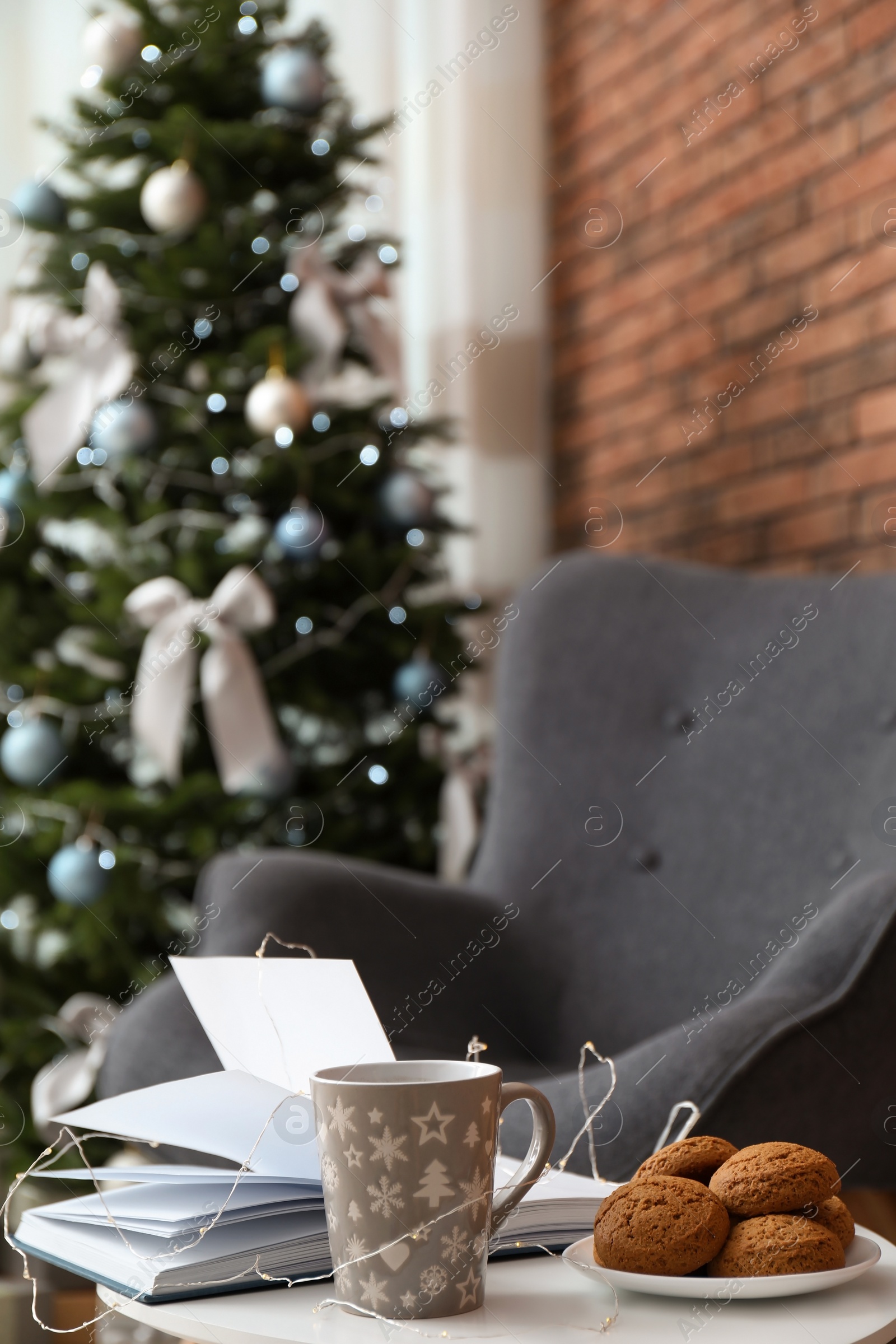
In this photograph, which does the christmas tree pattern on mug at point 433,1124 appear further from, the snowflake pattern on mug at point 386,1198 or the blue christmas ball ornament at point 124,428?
the blue christmas ball ornament at point 124,428

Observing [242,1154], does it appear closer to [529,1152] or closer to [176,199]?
[529,1152]

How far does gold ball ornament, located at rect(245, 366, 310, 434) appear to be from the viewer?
1836mm

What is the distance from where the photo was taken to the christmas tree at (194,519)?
6.02 feet

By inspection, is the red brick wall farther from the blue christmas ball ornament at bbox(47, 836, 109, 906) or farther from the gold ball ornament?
the blue christmas ball ornament at bbox(47, 836, 109, 906)

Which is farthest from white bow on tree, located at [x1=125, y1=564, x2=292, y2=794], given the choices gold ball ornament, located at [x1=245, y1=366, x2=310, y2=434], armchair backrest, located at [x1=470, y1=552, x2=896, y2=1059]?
armchair backrest, located at [x1=470, y1=552, x2=896, y2=1059]

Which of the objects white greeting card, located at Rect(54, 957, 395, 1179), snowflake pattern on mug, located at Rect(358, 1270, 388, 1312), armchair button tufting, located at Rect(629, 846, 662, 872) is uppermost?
white greeting card, located at Rect(54, 957, 395, 1179)

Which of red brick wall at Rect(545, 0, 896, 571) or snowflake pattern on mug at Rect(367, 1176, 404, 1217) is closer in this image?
snowflake pattern on mug at Rect(367, 1176, 404, 1217)

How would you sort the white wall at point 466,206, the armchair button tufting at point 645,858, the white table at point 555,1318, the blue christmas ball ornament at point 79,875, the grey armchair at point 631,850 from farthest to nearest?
the white wall at point 466,206 < the blue christmas ball ornament at point 79,875 < the armchair button tufting at point 645,858 < the grey armchair at point 631,850 < the white table at point 555,1318

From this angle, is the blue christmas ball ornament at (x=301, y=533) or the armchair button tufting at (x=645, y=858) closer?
the armchair button tufting at (x=645, y=858)

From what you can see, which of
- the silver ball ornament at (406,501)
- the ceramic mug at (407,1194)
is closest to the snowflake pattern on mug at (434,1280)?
the ceramic mug at (407,1194)

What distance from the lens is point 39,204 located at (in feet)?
6.28

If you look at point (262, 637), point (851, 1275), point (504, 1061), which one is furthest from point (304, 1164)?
point (262, 637)

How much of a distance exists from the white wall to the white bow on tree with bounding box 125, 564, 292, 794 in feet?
3.46

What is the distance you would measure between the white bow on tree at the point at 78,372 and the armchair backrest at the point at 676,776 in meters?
0.69
